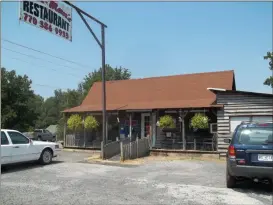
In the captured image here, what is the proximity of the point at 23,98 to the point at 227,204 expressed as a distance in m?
35.0

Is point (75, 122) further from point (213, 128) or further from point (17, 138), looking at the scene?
point (213, 128)

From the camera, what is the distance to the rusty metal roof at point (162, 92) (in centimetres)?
→ 2022

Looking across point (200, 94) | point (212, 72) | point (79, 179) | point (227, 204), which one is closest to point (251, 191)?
point (227, 204)

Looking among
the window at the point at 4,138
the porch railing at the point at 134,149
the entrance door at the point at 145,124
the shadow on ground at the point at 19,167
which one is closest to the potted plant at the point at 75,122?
the entrance door at the point at 145,124

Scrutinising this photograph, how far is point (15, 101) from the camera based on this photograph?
37656 millimetres

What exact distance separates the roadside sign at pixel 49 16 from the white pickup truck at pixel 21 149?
13.5 feet

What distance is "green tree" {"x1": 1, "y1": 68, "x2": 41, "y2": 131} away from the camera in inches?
1435

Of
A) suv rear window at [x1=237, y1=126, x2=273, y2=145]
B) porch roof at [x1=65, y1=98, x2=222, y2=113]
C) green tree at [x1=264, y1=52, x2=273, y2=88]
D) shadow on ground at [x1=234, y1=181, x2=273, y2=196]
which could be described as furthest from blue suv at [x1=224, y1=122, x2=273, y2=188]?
green tree at [x1=264, y1=52, x2=273, y2=88]

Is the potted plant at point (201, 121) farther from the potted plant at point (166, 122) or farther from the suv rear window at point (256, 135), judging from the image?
the suv rear window at point (256, 135)

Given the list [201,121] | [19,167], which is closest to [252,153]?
[19,167]

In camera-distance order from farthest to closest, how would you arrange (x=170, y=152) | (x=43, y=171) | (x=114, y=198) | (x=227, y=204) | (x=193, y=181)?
(x=170, y=152) → (x=43, y=171) → (x=193, y=181) → (x=114, y=198) → (x=227, y=204)

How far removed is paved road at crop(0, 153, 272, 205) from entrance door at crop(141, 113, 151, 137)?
843 cm

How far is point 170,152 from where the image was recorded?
18047 millimetres

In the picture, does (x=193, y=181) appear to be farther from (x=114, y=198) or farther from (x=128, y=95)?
(x=128, y=95)
